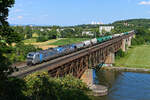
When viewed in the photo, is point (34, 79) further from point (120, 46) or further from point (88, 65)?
point (120, 46)

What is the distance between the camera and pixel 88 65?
172 feet

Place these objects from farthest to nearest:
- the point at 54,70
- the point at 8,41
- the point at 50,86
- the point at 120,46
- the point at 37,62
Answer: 1. the point at 120,46
2. the point at 37,62
3. the point at 54,70
4. the point at 50,86
5. the point at 8,41

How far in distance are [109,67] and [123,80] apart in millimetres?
16509

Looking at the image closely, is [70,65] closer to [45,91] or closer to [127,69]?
[45,91]

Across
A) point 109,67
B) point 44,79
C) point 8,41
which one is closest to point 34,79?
point 44,79

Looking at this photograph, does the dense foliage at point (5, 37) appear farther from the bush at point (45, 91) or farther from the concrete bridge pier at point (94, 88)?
Answer: the concrete bridge pier at point (94, 88)

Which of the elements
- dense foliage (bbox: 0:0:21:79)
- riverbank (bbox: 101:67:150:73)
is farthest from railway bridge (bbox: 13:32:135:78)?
dense foliage (bbox: 0:0:21:79)

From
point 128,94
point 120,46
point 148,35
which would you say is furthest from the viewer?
point 148,35

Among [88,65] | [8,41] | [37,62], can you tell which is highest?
[8,41]

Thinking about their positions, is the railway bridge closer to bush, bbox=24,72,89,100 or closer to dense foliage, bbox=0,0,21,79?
bush, bbox=24,72,89,100

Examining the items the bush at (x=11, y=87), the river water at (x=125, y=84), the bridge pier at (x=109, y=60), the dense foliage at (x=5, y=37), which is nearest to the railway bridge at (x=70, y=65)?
the bridge pier at (x=109, y=60)

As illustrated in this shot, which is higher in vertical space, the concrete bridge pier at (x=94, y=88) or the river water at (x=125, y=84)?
the concrete bridge pier at (x=94, y=88)

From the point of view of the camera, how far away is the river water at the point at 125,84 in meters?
45.8

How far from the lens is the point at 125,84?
56.7m
